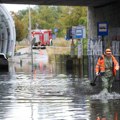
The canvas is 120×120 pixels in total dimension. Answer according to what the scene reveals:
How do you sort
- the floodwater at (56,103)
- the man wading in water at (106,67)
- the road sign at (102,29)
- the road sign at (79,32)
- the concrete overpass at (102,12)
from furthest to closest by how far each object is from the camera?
the road sign at (79,32) → the concrete overpass at (102,12) → the road sign at (102,29) → the man wading in water at (106,67) → the floodwater at (56,103)

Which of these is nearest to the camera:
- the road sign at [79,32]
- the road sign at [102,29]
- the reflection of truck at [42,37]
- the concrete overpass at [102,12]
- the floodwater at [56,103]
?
the floodwater at [56,103]

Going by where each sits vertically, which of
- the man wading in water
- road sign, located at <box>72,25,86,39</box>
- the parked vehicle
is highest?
road sign, located at <box>72,25,86,39</box>

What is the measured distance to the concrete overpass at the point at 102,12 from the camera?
2874cm

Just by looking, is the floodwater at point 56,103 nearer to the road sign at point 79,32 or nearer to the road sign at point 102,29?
the road sign at point 102,29

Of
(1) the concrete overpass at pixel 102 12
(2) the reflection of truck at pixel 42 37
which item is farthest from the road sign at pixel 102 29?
(2) the reflection of truck at pixel 42 37

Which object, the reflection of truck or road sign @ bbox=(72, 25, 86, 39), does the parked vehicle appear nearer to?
road sign @ bbox=(72, 25, 86, 39)

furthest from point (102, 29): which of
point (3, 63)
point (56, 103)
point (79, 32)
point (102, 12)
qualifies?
point (3, 63)

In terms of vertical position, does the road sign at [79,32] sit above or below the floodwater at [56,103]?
above

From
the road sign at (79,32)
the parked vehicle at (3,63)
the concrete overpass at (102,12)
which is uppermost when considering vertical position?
the concrete overpass at (102,12)

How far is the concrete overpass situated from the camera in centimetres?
2874

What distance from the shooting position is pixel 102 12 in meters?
33.2

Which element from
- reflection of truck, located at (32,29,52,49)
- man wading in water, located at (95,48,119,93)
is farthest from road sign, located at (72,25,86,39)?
reflection of truck, located at (32,29,52,49)

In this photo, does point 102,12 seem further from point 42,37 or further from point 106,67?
point 42,37

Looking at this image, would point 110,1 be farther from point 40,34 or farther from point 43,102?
point 40,34
